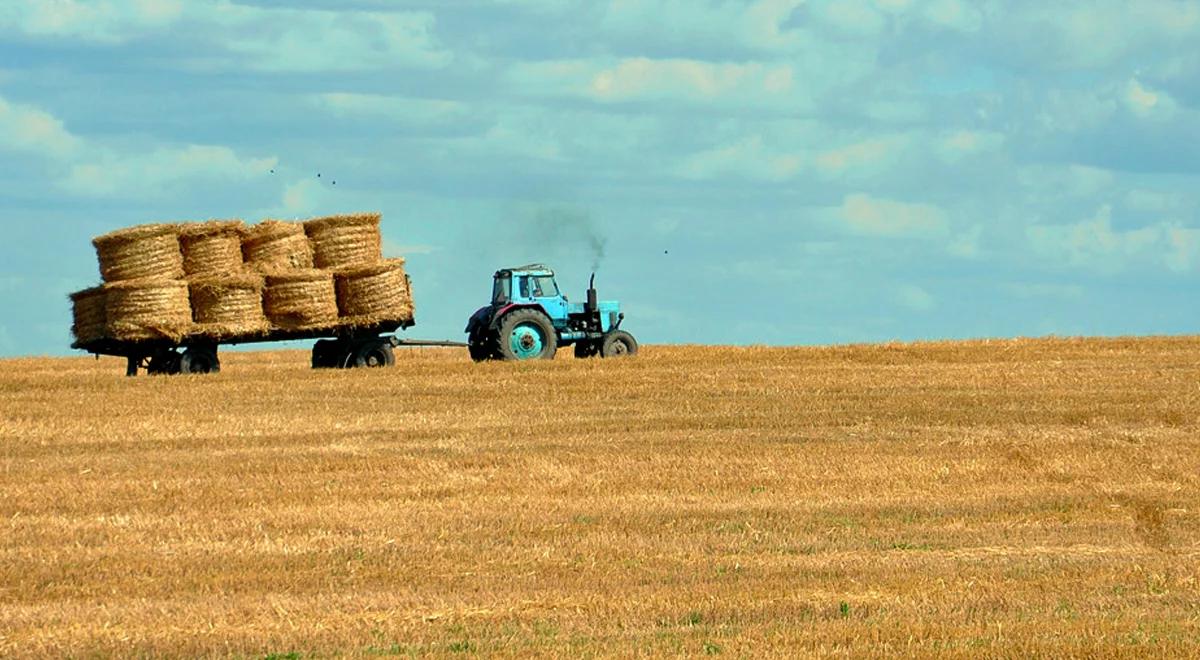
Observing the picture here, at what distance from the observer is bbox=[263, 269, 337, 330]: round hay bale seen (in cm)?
2698

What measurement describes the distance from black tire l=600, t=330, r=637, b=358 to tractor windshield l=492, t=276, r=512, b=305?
194 cm

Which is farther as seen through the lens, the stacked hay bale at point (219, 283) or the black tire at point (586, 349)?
the black tire at point (586, 349)

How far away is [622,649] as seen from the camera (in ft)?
28.6

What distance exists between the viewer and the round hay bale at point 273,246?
26984 millimetres

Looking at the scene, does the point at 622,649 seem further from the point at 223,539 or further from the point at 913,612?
the point at 223,539

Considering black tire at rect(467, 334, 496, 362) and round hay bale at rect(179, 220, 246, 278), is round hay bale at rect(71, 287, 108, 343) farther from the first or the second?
black tire at rect(467, 334, 496, 362)

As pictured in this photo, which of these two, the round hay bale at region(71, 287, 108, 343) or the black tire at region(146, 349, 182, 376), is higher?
the round hay bale at region(71, 287, 108, 343)

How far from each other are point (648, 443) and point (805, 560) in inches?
278

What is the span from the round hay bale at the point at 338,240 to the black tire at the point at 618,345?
4.85 m

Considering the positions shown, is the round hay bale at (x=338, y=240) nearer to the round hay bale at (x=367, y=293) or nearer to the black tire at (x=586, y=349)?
the round hay bale at (x=367, y=293)

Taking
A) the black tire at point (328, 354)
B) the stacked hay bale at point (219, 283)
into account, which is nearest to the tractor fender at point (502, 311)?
the black tire at point (328, 354)

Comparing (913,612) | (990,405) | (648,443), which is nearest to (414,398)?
(648,443)

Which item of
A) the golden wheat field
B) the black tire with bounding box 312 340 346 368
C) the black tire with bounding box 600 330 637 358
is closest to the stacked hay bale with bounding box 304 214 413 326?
the black tire with bounding box 312 340 346 368

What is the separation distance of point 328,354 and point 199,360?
2360 millimetres
